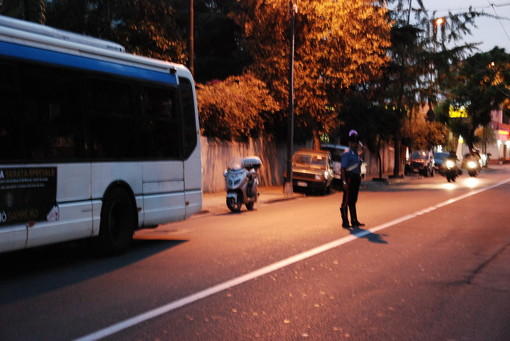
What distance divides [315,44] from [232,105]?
5.41 meters

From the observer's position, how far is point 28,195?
8.38 meters

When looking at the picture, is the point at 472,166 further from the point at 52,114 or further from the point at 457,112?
the point at 52,114

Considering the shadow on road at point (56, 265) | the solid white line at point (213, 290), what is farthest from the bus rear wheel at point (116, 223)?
the solid white line at point (213, 290)

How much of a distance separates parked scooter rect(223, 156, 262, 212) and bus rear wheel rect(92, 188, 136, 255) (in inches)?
302

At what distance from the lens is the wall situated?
1031 inches

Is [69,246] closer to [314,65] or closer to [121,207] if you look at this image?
[121,207]

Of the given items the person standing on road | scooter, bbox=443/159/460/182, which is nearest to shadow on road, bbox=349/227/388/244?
the person standing on road

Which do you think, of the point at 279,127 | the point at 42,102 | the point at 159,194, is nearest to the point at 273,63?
the point at 279,127

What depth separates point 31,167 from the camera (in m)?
8.45

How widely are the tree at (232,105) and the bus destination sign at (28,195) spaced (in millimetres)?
17272

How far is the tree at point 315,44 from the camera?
94.1 ft

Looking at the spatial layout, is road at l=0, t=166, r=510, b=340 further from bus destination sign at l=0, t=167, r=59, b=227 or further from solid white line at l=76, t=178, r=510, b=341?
bus destination sign at l=0, t=167, r=59, b=227

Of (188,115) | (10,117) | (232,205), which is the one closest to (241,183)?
(232,205)

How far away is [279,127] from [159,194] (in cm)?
2239
